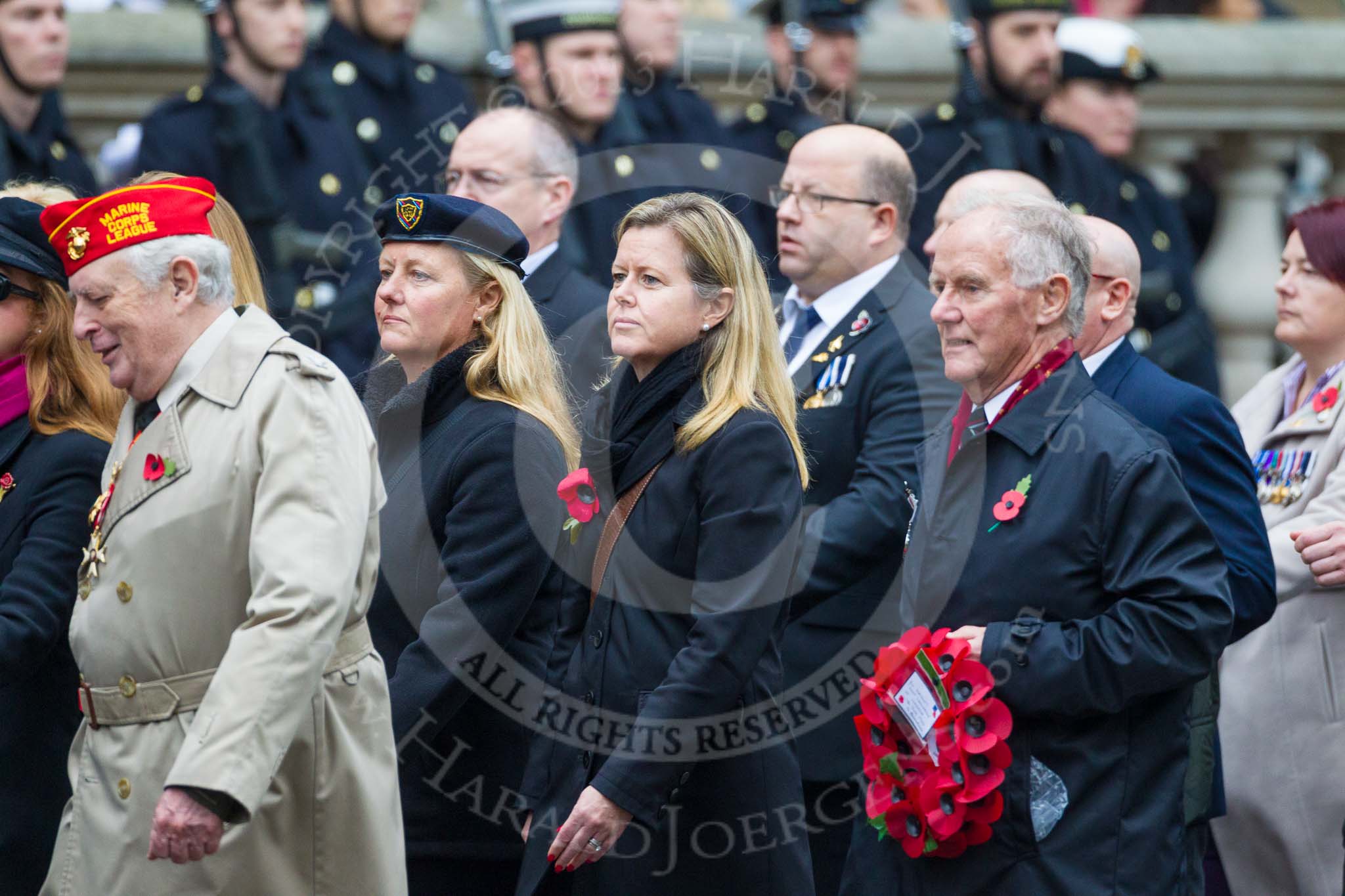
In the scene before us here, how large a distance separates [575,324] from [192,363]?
1.88 m

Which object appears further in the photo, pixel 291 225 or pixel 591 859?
pixel 291 225

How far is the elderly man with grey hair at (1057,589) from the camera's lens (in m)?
3.76

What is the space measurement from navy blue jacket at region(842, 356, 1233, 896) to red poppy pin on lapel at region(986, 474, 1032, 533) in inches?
0.5

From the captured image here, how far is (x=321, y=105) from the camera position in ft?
22.7

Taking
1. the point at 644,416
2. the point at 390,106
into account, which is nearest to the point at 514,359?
the point at 644,416

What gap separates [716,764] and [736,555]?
16.2 inches

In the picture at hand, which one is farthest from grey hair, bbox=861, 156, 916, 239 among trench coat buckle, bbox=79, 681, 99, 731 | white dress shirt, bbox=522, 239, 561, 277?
trench coat buckle, bbox=79, 681, 99, 731

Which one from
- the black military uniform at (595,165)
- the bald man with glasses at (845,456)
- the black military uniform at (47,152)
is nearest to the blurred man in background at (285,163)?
the black military uniform at (47,152)

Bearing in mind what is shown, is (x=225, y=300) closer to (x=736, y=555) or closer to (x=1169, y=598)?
(x=736, y=555)

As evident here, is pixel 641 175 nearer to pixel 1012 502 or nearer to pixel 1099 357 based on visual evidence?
pixel 1099 357

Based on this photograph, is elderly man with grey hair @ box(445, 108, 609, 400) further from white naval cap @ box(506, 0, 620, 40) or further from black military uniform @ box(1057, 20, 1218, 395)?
black military uniform @ box(1057, 20, 1218, 395)

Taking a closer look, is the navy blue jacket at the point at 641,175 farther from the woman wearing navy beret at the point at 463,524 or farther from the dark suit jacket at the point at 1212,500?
the dark suit jacket at the point at 1212,500

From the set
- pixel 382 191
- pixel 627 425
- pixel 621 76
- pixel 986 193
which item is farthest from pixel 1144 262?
pixel 627 425

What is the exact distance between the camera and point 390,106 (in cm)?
708
